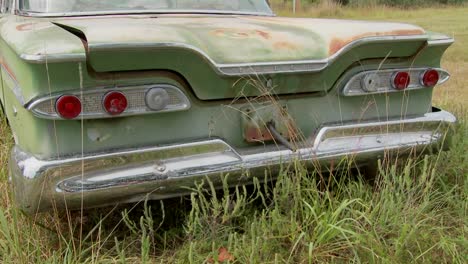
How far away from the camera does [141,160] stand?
2.13m

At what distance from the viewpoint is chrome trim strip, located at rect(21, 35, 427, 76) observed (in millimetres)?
1958

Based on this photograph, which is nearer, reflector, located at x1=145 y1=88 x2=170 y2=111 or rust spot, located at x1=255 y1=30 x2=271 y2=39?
reflector, located at x1=145 y1=88 x2=170 y2=111

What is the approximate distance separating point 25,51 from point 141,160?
0.61m

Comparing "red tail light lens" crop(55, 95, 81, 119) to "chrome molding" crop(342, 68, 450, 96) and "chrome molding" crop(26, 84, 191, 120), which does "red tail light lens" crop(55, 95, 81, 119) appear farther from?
"chrome molding" crop(342, 68, 450, 96)

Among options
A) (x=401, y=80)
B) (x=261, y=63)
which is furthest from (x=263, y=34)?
(x=401, y=80)

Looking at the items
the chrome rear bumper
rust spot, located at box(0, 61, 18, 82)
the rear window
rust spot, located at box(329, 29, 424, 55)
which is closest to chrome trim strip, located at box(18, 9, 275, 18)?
the rear window

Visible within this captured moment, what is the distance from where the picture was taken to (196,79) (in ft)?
7.32

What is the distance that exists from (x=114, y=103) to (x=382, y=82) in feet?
4.53

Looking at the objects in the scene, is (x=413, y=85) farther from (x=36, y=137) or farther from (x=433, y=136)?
(x=36, y=137)

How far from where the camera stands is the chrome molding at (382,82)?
2.58 meters

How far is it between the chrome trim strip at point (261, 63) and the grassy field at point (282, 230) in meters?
0.46

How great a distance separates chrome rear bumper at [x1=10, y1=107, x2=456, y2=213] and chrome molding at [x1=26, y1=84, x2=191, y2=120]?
162 millimetres

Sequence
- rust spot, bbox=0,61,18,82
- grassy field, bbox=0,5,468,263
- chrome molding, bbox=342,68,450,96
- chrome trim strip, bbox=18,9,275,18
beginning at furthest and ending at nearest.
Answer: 1. chrome trim strip, bbox=18,9,275,18
2. chrome molding, bbox=342,68,450,96
3. rust spot, bbox=0,61,18,82
4. grassy field, bbox=0,5,468,263

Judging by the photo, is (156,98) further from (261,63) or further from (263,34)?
(263,34)
